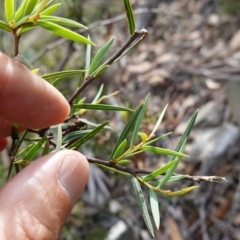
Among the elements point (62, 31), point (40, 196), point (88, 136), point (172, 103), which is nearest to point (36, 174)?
point (40, 196)

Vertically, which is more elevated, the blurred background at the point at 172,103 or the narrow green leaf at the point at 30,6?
the narrow green leaf at the point at 30,6

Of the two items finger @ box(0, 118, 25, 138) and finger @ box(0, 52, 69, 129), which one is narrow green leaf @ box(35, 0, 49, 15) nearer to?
finger @ box(0, 52, 69, 129)

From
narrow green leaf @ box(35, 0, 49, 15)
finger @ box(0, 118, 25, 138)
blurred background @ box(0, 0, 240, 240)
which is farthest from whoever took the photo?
blurred background @ box(0, 0, 240, 240)

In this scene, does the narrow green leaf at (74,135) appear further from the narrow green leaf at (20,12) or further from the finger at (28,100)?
the narrow green leaf at (20,12)

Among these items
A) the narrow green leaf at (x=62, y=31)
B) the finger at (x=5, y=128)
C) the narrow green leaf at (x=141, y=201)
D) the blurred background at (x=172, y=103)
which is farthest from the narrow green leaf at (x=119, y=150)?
the blurred background at (x=172, y=103)

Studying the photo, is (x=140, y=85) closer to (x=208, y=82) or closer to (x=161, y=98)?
(x=161, y=98)

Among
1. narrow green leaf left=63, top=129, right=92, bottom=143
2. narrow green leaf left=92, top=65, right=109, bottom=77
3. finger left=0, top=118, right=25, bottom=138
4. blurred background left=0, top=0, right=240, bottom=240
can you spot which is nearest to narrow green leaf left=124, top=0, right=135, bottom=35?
narrow green leaf left=92, top=65, right=109, bottom=77
